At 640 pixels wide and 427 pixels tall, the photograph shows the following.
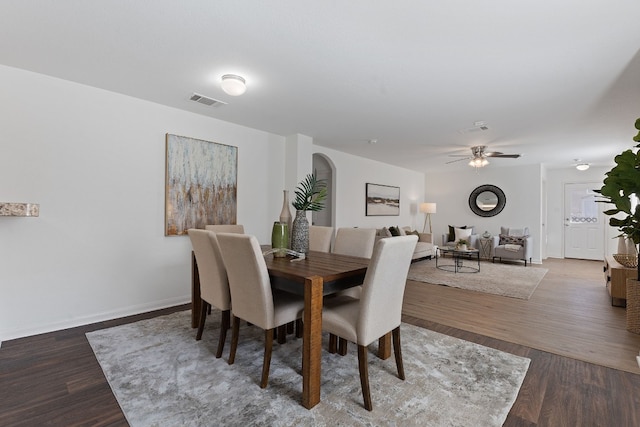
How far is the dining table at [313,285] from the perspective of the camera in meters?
1.78

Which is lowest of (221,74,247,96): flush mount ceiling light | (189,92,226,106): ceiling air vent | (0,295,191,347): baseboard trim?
(0,295,191,347): baseboard trim

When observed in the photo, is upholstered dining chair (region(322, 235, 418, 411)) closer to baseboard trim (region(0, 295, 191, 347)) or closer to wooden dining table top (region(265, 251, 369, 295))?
wooden dining table top (region(265, 251, 369, 295))

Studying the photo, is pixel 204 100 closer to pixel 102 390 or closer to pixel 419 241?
pixel 102 390

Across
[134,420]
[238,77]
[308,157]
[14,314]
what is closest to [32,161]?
[14,314]

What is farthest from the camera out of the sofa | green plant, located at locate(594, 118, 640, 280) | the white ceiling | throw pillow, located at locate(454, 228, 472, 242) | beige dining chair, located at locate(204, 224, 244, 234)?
throw pillow, located at locate(454, 228, 472, 242)

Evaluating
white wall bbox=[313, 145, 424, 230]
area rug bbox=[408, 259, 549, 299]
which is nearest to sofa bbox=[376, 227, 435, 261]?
area rug bbox=[408, 259, 549, 299]

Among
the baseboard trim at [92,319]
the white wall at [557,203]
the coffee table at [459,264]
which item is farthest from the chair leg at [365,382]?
the white wall at [557,203]

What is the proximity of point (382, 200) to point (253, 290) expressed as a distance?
5.58 meters

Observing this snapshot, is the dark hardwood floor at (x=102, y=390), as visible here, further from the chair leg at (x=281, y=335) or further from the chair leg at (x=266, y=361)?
the chair leg at (x=281, y=335)

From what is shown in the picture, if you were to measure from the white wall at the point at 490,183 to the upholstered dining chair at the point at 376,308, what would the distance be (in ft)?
22.6

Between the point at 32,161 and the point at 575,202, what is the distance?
1026 cm

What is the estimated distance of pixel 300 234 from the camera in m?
2.64

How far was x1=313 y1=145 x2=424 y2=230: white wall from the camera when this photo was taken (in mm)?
6016

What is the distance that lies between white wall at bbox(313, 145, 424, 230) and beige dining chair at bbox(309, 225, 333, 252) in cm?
255
